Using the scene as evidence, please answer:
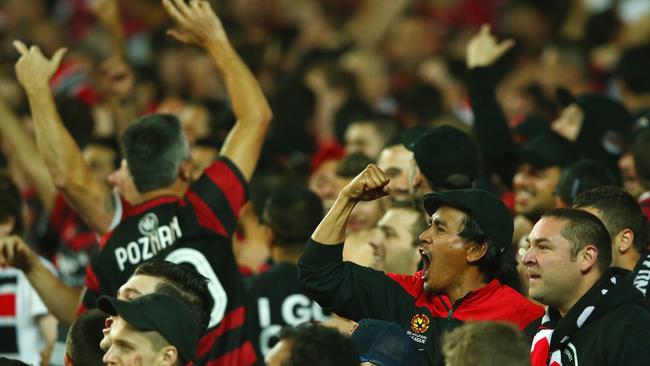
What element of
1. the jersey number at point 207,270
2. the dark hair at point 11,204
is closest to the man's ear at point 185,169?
the jersey number at point 207,270

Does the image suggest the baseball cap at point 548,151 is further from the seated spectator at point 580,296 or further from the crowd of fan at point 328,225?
the seated spectator at point 580,296

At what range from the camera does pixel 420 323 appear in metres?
5.95

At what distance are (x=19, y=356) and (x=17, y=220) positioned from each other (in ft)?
2.56

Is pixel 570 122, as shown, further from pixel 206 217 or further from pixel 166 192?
pixel 166 192

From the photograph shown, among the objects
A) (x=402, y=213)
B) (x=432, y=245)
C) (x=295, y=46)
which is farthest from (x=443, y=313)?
(x=295, y=46)

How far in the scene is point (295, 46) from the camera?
15.3 metres

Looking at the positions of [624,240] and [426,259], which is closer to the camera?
[426,259]

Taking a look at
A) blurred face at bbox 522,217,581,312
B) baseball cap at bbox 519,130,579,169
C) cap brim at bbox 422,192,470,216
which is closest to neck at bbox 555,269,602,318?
blurred face at bbox 522,217,581,312

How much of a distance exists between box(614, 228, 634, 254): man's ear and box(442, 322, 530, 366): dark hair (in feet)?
5.68

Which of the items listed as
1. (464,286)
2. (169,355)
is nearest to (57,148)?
(169,355)

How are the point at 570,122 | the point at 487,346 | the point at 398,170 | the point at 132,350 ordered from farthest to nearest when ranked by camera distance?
1. the point at 570,122
2. the point at 398,170
3. the point at 132,350
4. the point at 487,346

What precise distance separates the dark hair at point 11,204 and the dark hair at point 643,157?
3.53 m

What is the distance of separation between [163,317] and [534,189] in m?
3.51

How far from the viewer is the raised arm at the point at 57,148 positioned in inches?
289
